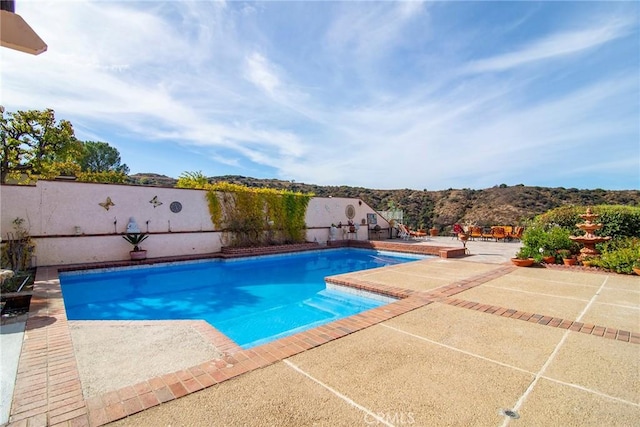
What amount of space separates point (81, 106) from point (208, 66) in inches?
176

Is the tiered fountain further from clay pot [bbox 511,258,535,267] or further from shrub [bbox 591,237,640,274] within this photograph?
clay pot [bbox 511,258,535,267]

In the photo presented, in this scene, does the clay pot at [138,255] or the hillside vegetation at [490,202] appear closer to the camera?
the clay pot at [138,255]

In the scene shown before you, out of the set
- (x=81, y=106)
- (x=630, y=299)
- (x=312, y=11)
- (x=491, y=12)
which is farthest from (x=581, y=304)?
(x=81, y=106)

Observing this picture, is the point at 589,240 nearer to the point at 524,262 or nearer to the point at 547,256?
the point at 547,256

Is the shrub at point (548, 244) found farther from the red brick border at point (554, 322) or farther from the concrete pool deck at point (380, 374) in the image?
the red brick border at point (554, 322)

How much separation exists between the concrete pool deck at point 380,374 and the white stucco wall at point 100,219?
671 centimetres

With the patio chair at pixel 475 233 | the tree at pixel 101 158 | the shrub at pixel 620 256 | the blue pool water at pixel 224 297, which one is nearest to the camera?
the blue pool water at pixel 224 297

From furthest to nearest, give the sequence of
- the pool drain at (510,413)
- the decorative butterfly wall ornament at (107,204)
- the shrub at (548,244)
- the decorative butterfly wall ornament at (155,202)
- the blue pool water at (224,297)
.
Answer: the decorative butterfly wall ornament at (155,202) < the decorative butterfly wall ornament at (107,204) < the shrub at (548,244) < the blue pool water at (224,297) < the pool drain at (510,413)

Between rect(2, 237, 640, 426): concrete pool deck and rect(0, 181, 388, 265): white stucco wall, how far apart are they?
6.71m

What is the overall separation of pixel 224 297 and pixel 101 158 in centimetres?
2911

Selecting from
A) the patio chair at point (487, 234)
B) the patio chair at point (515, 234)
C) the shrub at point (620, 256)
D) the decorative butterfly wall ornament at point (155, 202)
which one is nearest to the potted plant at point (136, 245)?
the decorative butterfly wall ornament at point (155, 202)

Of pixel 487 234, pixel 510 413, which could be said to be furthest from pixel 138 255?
pixel 487 234

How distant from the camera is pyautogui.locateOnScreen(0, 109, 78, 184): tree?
39.3ft

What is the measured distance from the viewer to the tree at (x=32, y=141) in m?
12.0
